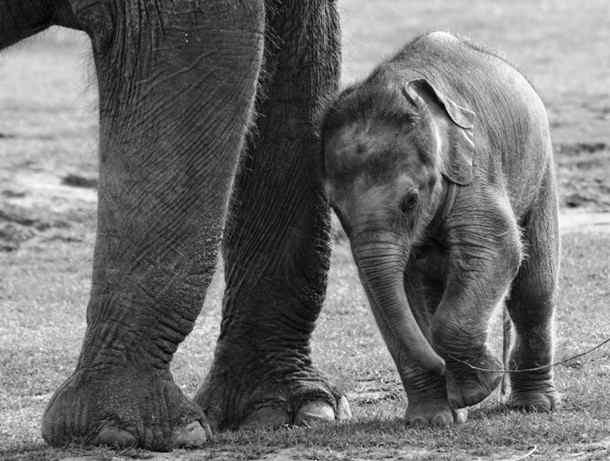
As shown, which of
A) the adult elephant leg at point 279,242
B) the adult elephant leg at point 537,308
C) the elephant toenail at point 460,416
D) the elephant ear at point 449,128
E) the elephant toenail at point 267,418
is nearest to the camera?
the elephant ear at point 449,128

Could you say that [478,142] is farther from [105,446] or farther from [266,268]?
[105,446]

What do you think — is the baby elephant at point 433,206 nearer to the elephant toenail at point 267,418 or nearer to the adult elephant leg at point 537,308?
the adult elephant leg at point 537,308

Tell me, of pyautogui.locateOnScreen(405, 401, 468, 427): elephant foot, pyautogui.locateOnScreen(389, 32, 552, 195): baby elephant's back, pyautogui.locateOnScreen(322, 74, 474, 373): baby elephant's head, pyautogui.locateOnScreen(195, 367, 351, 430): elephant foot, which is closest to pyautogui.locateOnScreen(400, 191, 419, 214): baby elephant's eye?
pyautogui.locateOnScreen(322, 74, 474, 373): baby elephant's head

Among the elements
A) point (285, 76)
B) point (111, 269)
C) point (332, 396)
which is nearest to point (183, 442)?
point (111, 269)

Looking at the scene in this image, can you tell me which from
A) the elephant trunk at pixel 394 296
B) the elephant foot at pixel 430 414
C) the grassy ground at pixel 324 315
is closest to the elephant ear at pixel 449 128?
the elephant trunk at pixel 394 296

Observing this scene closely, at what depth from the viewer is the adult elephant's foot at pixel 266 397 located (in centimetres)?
653

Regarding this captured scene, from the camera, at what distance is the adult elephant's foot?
6.53 metres

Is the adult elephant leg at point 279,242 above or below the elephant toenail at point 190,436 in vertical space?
above

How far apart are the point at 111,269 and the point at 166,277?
0.18 metres

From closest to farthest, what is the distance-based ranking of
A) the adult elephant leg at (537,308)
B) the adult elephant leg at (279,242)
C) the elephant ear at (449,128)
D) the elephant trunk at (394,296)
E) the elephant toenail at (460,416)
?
the elephant trunk at (394,296)
the elephant ear at (449,128)
the elephant toenail at (460,416)
the adult elephant leg at (537,308)
the adult elephant leg at (279,242)

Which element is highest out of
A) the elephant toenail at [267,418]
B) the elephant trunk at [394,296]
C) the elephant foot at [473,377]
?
the elephant trunk at [394,296]

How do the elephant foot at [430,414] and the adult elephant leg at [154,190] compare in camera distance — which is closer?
the adult elephant leg at [154,190]

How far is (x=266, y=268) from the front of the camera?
21.8 feet

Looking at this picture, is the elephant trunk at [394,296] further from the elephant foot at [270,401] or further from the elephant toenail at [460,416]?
the elephant foot at [270,401]
